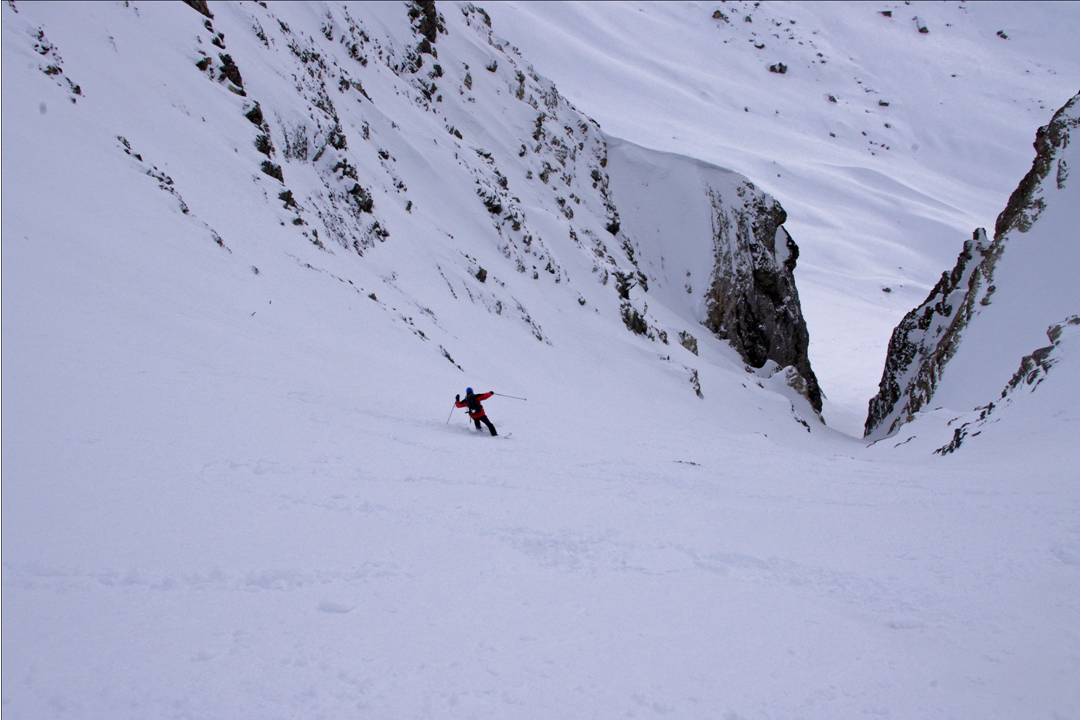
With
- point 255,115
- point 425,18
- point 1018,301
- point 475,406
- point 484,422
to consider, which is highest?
point 425,18

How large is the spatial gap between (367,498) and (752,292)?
114 feet

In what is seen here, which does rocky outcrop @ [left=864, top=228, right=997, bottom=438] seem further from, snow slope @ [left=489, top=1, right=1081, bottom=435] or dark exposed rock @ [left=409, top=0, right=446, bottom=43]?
dark exposed rock @ [left=409, top=0, right=446, bottom=43]

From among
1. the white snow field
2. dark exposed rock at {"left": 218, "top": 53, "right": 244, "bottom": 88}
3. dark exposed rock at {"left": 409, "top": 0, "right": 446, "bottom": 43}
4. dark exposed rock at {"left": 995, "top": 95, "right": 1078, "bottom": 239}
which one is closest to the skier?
the white snow field

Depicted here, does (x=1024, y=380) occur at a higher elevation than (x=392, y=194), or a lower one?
higher

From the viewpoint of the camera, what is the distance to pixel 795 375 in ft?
118

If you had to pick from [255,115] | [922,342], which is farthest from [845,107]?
[255,115]

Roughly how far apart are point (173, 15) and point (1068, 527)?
27110 mm

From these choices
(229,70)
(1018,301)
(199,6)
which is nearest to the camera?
(1018,301)

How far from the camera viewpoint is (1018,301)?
2202 centimetres

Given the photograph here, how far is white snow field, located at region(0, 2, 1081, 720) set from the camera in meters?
4.84

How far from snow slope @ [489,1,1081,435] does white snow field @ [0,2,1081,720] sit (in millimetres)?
27686

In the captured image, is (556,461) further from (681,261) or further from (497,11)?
(497,11)

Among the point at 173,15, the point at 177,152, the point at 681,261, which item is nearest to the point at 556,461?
the point at 177,152

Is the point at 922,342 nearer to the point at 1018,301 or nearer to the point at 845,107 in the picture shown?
the point at 1018,301
